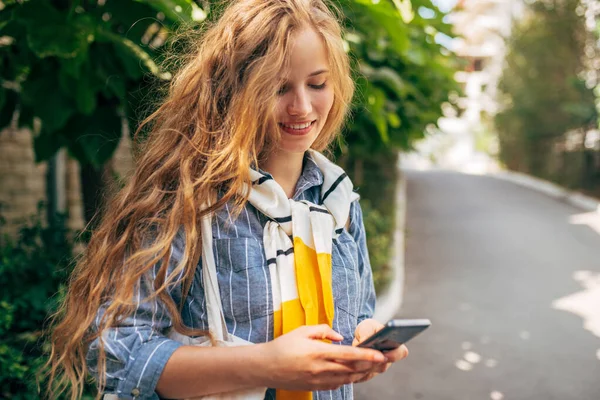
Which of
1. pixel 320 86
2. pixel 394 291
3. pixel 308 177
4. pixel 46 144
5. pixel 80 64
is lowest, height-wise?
pixel 394 291

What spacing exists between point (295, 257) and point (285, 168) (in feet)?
0.96

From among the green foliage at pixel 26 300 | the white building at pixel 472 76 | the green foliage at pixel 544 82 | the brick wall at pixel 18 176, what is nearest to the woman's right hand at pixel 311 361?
the green foliage at pixel 26 300

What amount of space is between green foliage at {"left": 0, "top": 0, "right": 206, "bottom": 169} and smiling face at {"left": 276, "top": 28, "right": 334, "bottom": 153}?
29.9 inches

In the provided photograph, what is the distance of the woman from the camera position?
1.31 meters

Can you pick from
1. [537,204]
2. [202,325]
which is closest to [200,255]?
[202,325]

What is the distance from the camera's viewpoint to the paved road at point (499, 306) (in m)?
4.65

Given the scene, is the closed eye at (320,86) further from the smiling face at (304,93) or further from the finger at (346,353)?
the finger at (346,353)

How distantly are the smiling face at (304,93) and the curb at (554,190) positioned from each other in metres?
13.2

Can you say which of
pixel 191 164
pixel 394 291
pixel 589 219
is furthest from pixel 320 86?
pixel 589 219

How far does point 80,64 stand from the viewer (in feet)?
8.30

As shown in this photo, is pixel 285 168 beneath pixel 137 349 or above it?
above

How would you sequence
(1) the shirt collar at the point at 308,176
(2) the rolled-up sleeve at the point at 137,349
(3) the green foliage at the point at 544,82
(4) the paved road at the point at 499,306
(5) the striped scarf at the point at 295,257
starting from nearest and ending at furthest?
1. (2) the rolled-up sleeve at the point at 137,349
2. (5) the striped scarf at the point at 295,257
3. (1) the shirt collar at the point at 308,176
4. (4) the paved road at the point at 499,306
5. (3) the green foliage at the point at 544,82

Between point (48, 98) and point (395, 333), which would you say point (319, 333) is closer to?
point (395, 333)

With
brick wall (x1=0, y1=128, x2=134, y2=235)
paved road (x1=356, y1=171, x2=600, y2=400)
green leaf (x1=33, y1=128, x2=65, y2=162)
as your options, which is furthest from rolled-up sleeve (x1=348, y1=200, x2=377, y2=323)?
brick wall (x1=0, y1=128, x2=134, y2=235)
